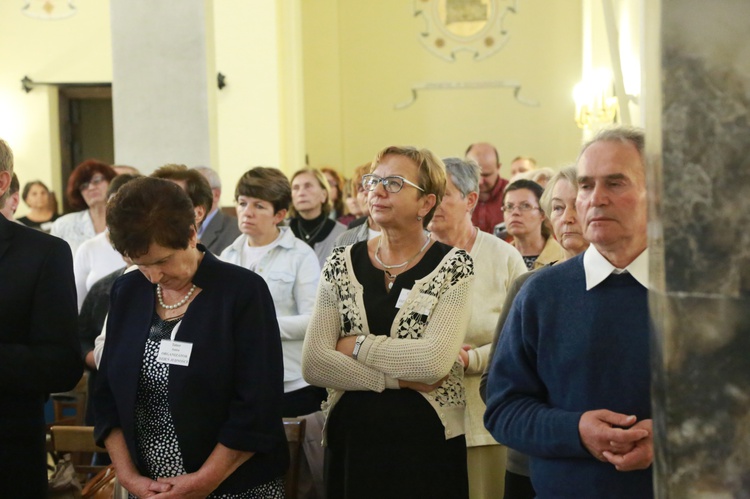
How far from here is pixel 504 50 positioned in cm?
1427

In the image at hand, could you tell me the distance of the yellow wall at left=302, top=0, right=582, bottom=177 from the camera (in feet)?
46.3

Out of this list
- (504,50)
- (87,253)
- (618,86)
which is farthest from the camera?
(504,50)

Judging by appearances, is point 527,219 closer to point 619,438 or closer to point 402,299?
point 402,299

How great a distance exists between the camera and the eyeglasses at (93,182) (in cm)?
554

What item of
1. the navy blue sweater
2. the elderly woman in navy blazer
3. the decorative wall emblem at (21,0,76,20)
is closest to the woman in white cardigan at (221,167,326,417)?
the elderly woman in navy blazer

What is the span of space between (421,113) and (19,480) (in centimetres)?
1221

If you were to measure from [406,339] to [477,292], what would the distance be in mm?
705

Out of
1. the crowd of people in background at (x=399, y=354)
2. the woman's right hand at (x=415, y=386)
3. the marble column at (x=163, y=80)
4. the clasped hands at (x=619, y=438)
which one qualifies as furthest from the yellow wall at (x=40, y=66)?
the clasped hands at (x=619, y=438)

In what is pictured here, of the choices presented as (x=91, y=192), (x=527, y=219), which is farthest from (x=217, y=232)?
(x=527, y=219)

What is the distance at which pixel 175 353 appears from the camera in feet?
8.04

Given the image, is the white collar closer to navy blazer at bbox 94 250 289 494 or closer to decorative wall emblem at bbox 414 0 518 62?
navy blazer at bbox 94 250 289 494

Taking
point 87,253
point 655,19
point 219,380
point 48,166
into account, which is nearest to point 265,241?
point 87,253

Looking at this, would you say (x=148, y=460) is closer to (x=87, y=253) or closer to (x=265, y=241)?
(x=265, y=241)

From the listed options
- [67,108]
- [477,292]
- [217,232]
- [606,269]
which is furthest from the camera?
[67,108]
